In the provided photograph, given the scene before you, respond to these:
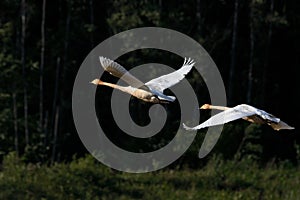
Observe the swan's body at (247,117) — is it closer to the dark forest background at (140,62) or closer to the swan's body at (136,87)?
the swan's body at (136,87)

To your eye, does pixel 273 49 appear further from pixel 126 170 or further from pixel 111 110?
pixel 126 170

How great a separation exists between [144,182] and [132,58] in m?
3.04

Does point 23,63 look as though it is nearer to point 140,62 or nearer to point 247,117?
point 140,62

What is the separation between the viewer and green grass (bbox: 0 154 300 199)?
15.9 meters

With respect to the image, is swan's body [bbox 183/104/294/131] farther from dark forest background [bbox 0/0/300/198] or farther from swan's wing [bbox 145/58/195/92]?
dark forest background [bbox 0/0/300/198]

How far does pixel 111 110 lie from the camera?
20.3 metres

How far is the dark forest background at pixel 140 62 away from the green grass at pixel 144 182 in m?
0.54

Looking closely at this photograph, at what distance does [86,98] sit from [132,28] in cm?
208

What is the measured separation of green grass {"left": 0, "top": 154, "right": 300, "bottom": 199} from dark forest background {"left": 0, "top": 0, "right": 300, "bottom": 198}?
1.78 ft

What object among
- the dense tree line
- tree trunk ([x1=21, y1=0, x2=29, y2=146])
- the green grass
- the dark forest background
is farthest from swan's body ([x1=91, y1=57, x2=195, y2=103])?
tree trunk ([x1=21, y1=0, x2=29, y2=146])

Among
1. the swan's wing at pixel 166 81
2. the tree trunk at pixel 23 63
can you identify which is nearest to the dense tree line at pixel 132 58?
the tree trunk at pixel 23 63

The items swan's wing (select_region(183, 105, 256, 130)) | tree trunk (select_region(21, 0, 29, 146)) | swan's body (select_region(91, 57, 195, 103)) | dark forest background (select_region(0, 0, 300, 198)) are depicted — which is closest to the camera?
swan's wing (select_region(183, 105, 256, 130))

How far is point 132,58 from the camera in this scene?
18.9 metres

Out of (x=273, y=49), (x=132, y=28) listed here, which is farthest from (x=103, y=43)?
(x=273, y=49)
